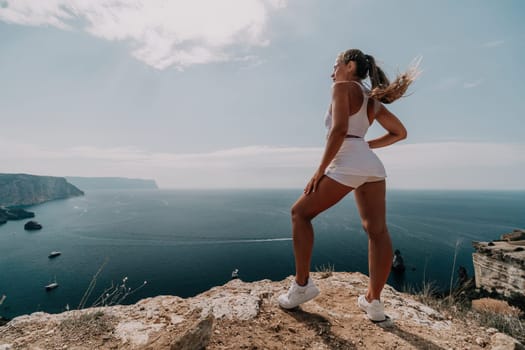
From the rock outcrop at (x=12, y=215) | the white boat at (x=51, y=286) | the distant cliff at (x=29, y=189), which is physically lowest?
the white boat at (x=51, y=286)

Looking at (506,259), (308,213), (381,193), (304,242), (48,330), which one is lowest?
(506,259)

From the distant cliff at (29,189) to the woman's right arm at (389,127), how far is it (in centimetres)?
16889

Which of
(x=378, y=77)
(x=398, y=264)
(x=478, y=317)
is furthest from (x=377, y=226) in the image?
(x=398, y=264)

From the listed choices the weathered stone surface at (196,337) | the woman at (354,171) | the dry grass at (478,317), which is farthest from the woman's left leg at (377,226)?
the dry grass at (478,317)

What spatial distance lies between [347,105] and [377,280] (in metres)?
1.59

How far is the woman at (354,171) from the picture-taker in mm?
1982

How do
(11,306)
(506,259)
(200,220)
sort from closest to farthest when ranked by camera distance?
(506,259) < (11,306) < (200,220)

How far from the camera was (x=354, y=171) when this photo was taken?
196 centimetres

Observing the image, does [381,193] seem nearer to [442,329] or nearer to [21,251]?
[442,329]

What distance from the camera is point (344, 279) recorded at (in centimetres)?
375

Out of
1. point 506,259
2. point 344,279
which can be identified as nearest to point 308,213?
point 344,279

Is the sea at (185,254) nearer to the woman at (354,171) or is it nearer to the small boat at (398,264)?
the small boat at (398,264)

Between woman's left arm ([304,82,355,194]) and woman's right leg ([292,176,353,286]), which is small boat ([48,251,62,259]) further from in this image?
woman's left arm ([304,82,355,194])

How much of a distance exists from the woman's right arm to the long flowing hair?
0.12 metres
